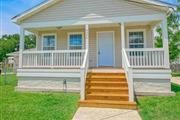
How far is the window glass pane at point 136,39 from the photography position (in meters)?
10.8

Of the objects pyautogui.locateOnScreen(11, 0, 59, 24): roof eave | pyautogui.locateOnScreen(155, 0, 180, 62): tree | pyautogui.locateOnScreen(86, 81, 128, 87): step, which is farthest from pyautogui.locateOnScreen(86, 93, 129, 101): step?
pyautogui.locateOnScreen(155, 0, 180, 62): tree

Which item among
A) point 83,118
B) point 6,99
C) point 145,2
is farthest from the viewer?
point 145,2

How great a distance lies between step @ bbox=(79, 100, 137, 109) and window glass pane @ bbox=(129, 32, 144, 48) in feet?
17.4

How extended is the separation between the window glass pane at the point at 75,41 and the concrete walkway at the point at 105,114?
6046 millimetres

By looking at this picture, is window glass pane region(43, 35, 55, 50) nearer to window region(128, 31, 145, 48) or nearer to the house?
the house

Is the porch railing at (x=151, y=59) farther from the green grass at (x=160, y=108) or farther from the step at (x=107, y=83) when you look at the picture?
the green grass at (x=160, y=108)

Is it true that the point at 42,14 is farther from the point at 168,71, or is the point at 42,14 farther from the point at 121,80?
the point at 168,71

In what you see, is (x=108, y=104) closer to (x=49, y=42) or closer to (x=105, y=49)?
(x=105, y=49)

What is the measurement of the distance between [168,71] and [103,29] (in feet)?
16.6

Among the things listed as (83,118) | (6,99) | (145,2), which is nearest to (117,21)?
(145,2)

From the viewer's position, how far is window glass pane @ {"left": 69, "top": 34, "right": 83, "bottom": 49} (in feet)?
37.7

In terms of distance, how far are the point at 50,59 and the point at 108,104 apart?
4.35 m

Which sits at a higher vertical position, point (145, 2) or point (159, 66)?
point (145, 2)

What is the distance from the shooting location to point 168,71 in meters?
7.74
